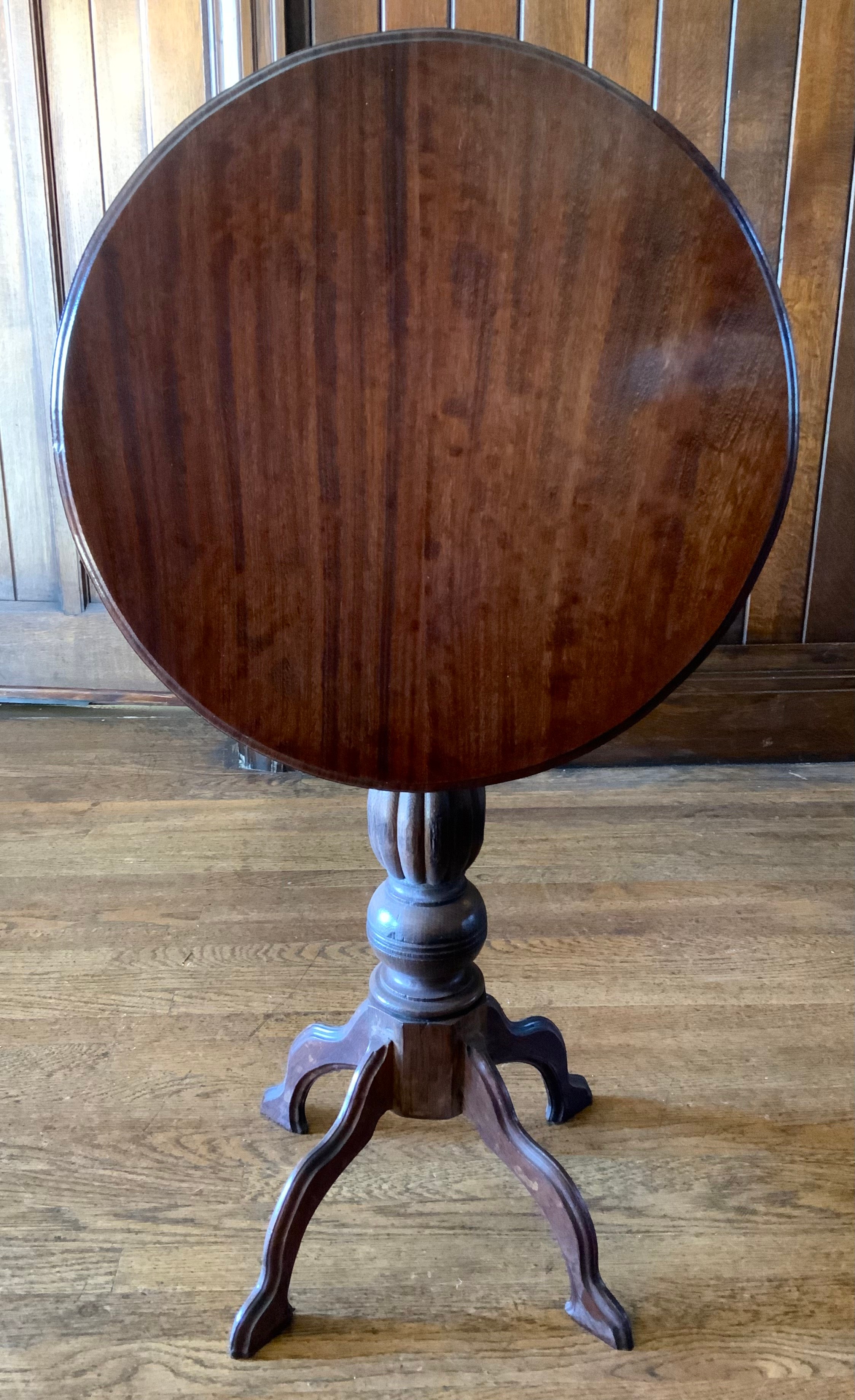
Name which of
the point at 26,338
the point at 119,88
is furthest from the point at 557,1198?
the point at 119,88

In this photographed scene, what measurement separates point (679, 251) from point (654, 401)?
0.35 feet

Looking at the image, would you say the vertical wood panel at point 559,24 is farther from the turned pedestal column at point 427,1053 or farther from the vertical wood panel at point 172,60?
the turned pedestal column at point 427,1053

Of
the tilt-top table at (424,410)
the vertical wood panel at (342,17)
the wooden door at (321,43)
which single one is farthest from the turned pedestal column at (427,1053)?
the vertical wood panel at (342,17)

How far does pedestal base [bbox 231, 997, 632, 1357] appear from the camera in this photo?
0.94 meters

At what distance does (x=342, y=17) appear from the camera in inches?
75.2

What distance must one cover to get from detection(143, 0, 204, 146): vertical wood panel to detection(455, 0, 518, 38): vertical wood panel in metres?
0.56

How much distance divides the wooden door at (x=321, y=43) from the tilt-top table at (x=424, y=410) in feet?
4.25

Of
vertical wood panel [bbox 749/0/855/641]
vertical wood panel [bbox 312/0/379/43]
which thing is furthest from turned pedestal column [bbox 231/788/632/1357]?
vertical wood panel [bbox 312/0/379/43]

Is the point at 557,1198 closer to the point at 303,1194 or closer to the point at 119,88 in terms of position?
the point at 303,1194

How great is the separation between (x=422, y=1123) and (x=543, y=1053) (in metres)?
0.19

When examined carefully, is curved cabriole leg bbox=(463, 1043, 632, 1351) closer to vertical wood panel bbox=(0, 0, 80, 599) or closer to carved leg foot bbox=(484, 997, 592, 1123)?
carved leg foot bbox=(484, 997, 592, 1123)

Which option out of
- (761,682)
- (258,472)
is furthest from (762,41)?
(258,472)

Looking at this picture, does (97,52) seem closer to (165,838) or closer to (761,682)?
(165,838)

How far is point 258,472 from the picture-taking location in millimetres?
736
